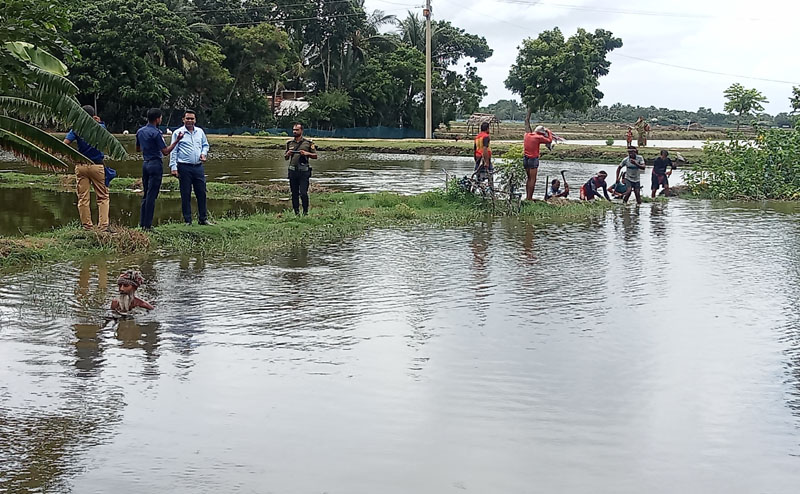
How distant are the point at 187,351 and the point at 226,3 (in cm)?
5932

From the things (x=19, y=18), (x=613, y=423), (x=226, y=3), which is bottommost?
(x=613, y=423)

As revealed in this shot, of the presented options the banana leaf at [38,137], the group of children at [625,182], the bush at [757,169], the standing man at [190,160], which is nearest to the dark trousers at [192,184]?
the standing man at [190,160]

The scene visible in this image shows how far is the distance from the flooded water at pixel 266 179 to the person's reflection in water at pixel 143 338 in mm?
6128

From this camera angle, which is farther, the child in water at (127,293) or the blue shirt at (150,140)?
the blue shirt at (150,140)

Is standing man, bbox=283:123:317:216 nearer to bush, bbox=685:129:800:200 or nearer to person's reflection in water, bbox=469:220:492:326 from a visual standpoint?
person's reflection in water, bbox=469:220:492:326

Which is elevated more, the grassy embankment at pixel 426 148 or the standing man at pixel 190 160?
the grassy embankment at pixel 426 148

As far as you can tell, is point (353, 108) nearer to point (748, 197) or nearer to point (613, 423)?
point (748, 197)

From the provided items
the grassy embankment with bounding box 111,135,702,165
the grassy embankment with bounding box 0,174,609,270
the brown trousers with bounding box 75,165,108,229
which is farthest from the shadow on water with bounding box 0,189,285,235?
the grassy embankment with bounding box 111,135,702,165

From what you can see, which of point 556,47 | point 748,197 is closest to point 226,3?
point 556,47

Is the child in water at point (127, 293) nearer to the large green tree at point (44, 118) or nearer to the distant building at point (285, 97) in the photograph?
the large green tree at point (44, 118)

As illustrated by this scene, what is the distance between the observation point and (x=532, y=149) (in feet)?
56.6

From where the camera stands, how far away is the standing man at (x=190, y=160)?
12648 mm

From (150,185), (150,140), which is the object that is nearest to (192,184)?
(150,185)

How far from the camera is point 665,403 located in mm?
6055
